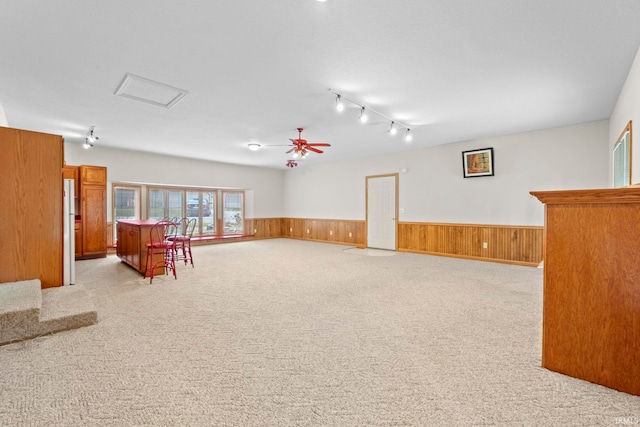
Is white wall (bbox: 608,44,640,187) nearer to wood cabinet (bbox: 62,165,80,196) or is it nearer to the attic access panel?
the attic access panel

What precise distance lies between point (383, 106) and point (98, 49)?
3.28 metres

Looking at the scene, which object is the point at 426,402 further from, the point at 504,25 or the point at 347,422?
the point at 504,25

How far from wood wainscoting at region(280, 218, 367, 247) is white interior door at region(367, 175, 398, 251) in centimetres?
32

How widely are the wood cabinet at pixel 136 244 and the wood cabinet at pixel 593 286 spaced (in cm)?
510

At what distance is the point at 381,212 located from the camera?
A: 796 centimetres

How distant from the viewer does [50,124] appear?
5.04 metres

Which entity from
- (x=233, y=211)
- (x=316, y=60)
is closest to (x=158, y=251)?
(x=316, y=60)

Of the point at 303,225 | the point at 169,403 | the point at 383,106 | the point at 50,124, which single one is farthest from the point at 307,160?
the point at 169,403

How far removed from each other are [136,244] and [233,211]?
16.4ft

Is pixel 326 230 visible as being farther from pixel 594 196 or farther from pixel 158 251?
pixel 594 196

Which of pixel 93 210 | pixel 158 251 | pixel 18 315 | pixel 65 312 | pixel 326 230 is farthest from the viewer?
pixel 326 230

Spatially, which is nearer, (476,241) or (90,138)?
(90,138)

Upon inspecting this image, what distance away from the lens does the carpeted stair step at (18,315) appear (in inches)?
94.0

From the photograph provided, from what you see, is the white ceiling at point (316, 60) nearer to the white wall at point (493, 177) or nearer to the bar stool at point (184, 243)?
the white wall at point (493, 177)
